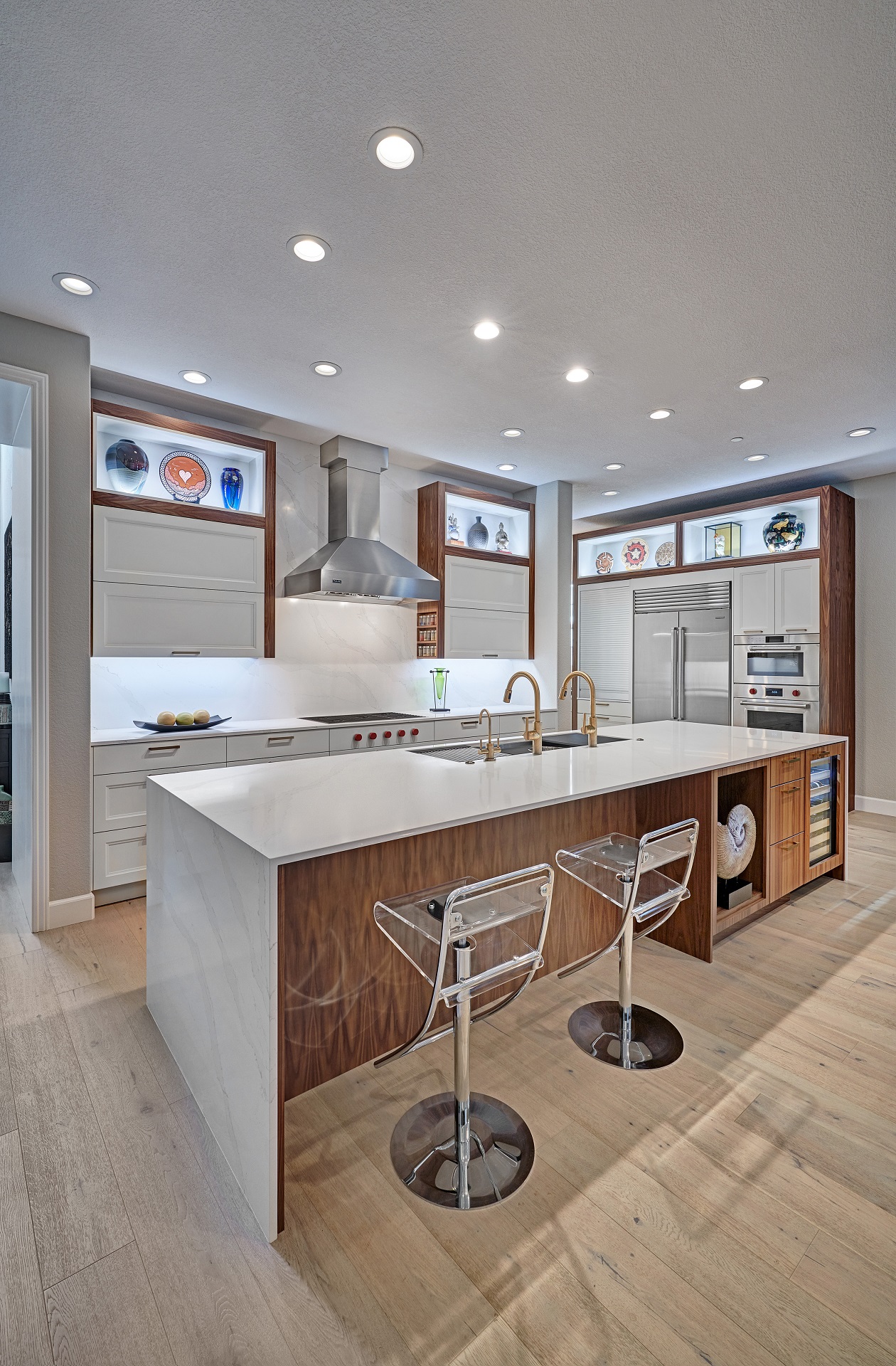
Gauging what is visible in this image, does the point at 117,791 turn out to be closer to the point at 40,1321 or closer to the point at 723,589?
the point at 40,1321

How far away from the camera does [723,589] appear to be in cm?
532

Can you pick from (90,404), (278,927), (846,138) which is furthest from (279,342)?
(278,927)

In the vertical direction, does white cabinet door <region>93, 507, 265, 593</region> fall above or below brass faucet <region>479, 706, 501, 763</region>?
above

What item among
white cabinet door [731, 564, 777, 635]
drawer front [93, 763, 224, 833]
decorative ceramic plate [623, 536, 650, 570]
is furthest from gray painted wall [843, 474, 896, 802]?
drawer front [93, 763, 224, 833]

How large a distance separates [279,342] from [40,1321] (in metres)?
3.30

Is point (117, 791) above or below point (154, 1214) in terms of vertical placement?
above

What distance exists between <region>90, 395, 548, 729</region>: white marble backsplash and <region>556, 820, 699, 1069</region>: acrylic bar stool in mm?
2888

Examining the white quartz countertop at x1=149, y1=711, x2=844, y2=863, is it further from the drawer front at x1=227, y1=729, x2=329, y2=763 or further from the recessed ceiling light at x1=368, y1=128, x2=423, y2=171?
the recessed ceiling light at x1=368, y1=128, x2=423, y2=171

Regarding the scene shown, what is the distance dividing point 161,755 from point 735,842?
9.41 feet

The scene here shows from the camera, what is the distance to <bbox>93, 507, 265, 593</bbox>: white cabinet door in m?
3.38

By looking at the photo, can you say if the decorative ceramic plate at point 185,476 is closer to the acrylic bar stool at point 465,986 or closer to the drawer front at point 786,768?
the acrylic bar stool at point 465,986

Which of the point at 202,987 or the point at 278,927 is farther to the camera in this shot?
the point at 202,987

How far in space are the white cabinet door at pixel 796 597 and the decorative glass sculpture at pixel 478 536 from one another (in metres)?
2.35

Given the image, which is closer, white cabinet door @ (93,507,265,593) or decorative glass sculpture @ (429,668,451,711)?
white cabinet door @ (93,507,265,593)
